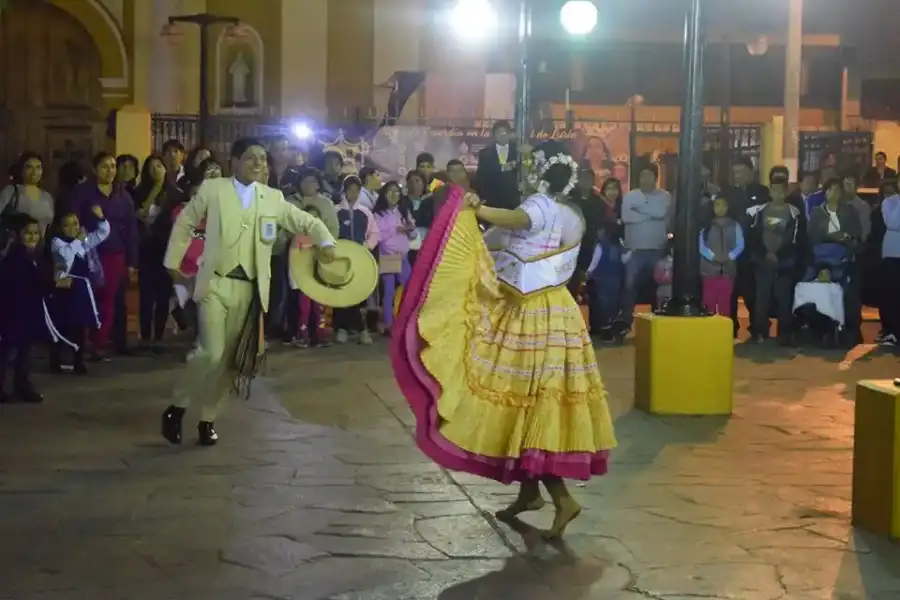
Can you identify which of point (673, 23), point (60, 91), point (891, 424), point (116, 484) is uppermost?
point (673, 23)

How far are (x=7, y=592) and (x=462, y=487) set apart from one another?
264cm

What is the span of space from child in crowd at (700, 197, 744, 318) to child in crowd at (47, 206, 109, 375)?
6.09 meters

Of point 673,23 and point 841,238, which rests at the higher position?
point 673,23

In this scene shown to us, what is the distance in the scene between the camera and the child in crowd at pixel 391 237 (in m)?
13.4

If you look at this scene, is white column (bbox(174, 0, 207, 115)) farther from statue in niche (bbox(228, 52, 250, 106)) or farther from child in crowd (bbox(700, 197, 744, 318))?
child in crowd (bbox(700, 197, 744, 318))

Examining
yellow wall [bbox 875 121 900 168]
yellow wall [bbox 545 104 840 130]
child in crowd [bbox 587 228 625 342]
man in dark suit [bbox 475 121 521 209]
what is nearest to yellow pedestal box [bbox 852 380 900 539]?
man in dark suit [bbox 475 121 521 209]

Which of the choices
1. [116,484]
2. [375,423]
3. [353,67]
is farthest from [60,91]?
[116,484]

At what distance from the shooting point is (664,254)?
13547 mm

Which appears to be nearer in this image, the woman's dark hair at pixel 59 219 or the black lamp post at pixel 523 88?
the woman's dark hair at pixel 59 219

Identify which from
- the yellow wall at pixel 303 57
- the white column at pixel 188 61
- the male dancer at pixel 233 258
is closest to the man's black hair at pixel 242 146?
the male dancer at pixel 233 258

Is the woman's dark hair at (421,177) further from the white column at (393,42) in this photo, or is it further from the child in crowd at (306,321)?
the white column at (393,42)

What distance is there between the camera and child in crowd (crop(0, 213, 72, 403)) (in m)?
9.45

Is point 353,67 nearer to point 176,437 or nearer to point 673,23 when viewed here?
point 673,23

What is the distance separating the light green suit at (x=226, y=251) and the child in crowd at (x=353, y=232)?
493cm
